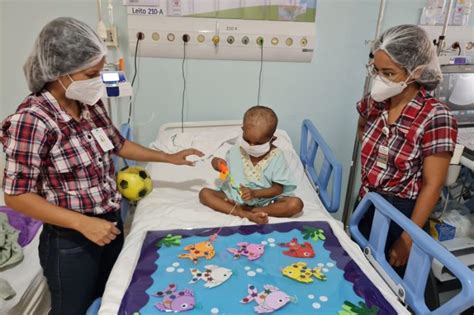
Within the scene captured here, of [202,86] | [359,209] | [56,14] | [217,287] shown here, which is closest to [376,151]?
[359,209]

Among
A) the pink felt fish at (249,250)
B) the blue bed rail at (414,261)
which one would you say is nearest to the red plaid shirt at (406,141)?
the blue bed rail at (414,261)

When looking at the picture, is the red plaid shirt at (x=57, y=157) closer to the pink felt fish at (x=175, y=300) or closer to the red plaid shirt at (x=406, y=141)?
the pink felt fish at (x=175, y=300)

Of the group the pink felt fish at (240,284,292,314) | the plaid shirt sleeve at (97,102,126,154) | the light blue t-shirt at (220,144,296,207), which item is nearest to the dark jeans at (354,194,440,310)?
the light blue t-shirt at (220,144,296,207)

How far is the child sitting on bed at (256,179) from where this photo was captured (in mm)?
1854

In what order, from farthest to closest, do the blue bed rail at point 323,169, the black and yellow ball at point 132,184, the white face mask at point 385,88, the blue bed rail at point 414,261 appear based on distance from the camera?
the blue bed rail at point 323,169
the black and yellow ball at point 132,184
the white face mask at point 385,88
the blue bed rail at point 414,261

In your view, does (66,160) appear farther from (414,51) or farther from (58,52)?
(414,51)

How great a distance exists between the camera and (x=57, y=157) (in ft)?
4.39

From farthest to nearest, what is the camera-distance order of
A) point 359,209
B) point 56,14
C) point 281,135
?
point 281,135 → point 56,14 → point 359,209

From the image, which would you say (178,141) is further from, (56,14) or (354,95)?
(354,95)

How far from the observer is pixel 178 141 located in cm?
255

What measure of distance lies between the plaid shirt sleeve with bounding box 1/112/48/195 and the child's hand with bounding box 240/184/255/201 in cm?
92

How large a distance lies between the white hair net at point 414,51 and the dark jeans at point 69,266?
1397 millimetres

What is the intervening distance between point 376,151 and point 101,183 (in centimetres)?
122

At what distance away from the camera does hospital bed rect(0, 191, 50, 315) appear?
1.71 metres
